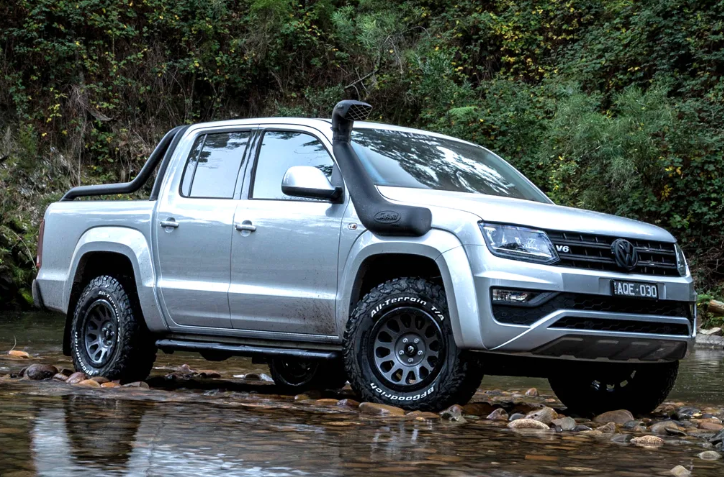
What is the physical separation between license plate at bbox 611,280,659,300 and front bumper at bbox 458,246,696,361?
36mm

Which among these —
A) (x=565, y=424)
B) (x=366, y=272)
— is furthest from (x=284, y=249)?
(x=565, y=424)

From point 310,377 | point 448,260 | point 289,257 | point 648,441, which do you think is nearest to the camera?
point 648,441

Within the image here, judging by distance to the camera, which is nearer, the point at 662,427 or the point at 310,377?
the point at 662,427

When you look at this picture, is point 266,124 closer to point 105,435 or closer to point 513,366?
point 513,366

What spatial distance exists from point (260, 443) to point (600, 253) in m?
2.44

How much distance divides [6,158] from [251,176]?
51.6 ft

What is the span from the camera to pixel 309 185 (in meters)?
6.89

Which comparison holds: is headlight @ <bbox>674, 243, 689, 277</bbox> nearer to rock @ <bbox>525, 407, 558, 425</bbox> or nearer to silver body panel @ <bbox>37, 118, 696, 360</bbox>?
silver body panel @ <bbox>37, 118, 696, 360</bbox>

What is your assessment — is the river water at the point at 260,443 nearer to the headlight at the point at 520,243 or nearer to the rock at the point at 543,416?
the rock at the point at 543,416

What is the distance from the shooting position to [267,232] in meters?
7.27

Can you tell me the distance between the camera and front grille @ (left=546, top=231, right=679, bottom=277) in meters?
6.26

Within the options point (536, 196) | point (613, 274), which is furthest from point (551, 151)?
point (613, 274)

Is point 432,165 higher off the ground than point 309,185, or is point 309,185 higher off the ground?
point 432,165

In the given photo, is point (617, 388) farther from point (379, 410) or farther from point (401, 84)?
point (401, 84)
